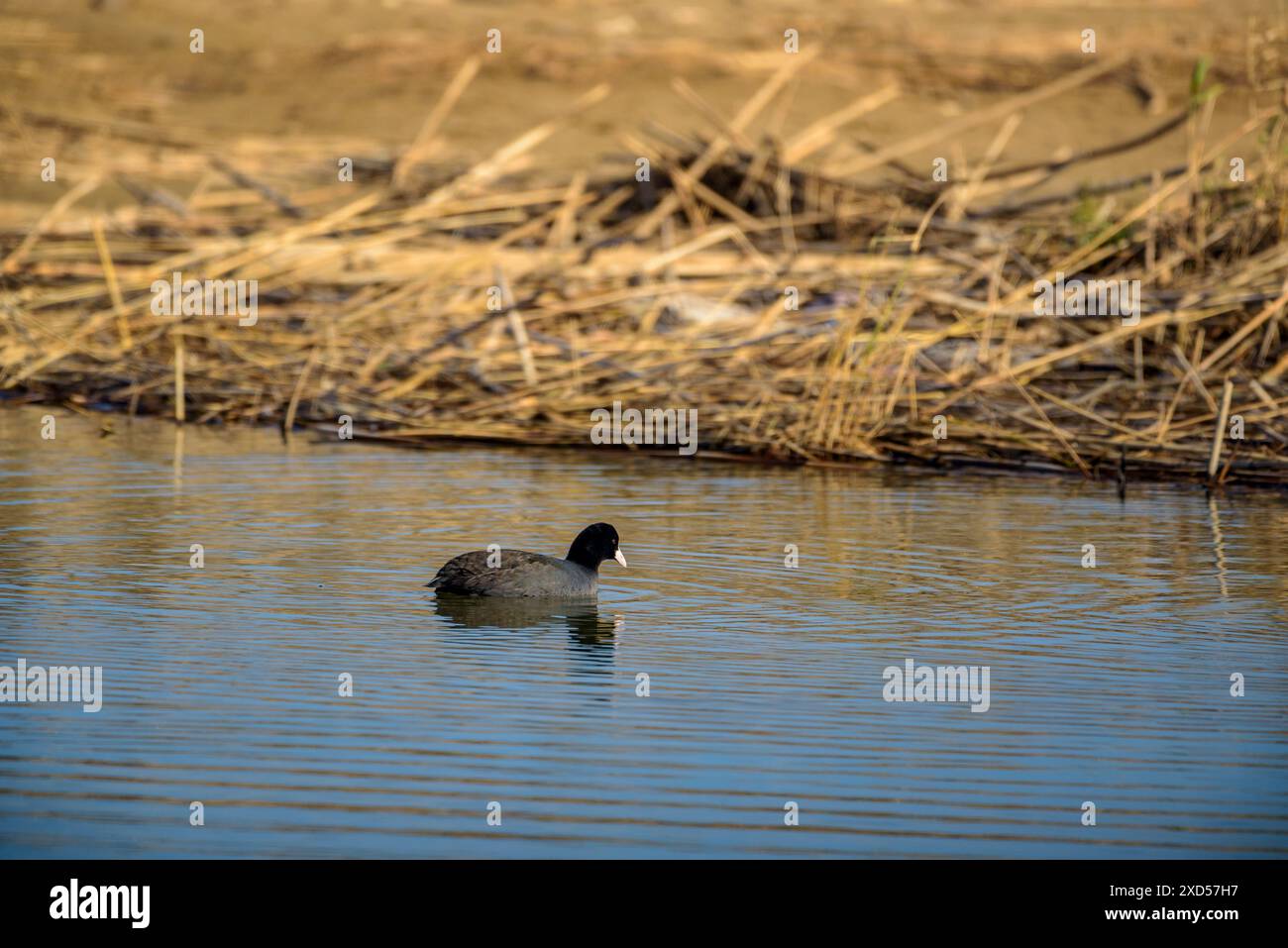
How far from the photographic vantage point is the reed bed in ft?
44.1

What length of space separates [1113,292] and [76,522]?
7.82 m

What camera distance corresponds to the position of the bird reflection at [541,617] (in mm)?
8562

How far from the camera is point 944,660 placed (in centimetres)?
806

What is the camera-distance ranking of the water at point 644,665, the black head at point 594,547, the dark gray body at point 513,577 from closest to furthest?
the water at point 644,665 < the dark gray body at point 513,577 < the black head at point 594,547

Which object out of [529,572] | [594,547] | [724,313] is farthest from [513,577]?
[724,313]

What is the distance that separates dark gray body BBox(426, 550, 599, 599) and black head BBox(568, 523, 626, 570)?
97mm

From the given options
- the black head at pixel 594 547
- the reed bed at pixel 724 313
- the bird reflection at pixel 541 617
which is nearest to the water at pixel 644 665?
the bird reflection at pixel 541 617

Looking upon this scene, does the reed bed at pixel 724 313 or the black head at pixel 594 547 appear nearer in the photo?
the black head at pixel 594 547

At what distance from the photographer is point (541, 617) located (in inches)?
359

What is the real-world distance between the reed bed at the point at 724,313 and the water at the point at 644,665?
979 millimetres

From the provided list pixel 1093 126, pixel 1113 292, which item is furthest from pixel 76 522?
pixel 1093 126

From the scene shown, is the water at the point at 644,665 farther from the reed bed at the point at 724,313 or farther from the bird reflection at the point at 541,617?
the reed bed at the point at 724,313

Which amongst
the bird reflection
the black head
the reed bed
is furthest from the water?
the reed bed

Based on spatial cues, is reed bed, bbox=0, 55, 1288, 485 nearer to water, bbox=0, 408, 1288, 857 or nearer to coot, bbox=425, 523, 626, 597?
water, bbox=0, 408, 1288, 857
